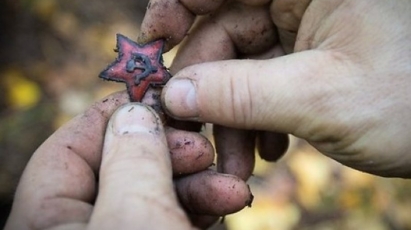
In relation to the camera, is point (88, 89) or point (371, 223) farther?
point (88, 89)

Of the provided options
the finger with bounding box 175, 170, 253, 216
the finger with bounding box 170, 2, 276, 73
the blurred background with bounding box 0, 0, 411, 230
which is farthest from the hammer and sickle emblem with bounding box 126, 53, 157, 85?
the blurred background with bounding box 0, 0, 411, 230

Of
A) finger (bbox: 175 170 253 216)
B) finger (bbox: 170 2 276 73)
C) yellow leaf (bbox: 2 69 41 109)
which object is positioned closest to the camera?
finger (bbox: 175 170 253 216)

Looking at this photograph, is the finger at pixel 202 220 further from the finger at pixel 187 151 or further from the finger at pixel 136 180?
the finger at pixel 136 180

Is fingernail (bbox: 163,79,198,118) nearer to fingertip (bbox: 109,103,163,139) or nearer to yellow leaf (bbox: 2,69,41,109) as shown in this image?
fingertip (bbox: 109,103,163,139)

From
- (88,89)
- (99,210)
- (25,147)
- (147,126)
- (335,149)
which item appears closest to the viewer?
(99,210)

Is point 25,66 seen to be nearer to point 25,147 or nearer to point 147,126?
point 25,147

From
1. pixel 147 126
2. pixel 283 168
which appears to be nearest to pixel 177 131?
pixel 147 126

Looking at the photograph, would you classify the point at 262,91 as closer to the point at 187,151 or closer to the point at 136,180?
the point at 187,151
